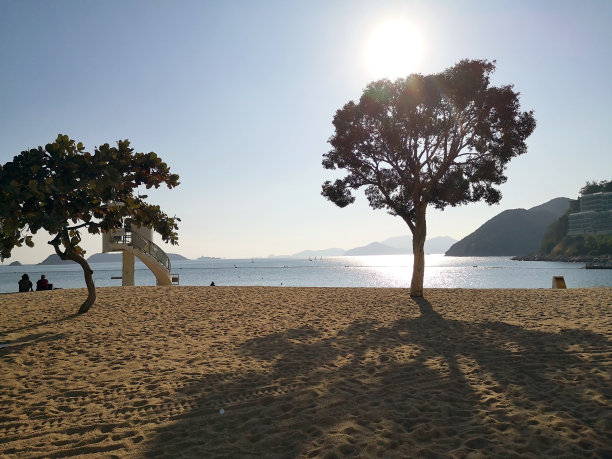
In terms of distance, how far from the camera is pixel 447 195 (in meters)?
19.7

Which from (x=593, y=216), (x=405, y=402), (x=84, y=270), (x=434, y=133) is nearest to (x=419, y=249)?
(x=434, y=133)

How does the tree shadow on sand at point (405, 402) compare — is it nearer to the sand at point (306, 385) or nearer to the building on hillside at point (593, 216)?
the sand at point (306, 385)

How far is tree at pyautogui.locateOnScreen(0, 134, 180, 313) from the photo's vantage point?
31.4 ft

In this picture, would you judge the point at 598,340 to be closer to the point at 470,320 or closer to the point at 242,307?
the point at 470,320

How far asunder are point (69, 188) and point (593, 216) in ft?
611

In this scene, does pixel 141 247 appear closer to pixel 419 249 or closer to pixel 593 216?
pixel 419 249

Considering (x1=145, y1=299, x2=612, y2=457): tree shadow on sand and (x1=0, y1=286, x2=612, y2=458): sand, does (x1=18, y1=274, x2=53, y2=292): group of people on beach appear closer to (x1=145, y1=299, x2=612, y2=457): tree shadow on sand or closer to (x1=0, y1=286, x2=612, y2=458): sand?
(x1=0, y1=286, x2=612, y2=458): sand

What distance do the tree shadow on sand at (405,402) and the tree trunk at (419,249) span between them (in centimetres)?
995

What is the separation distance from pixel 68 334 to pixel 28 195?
4.01m

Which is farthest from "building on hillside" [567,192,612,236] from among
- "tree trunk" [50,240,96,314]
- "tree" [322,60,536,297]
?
"tree trunk" [50,240,96,314]

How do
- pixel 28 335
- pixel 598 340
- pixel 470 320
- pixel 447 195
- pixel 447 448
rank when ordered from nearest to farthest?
pixel 447 448 → pixel 598 340 → pixel 28 335 → pixel 470 320 → pixel 447 195

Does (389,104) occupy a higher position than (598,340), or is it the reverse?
(389,104)

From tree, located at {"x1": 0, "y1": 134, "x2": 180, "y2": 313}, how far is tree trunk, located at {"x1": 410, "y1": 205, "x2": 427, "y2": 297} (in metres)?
11.8

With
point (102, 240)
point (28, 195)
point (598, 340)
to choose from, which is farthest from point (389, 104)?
point (102, 240)
